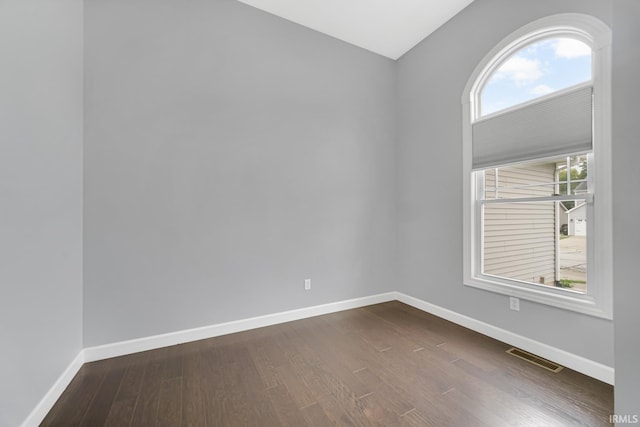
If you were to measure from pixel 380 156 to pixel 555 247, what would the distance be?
2.11 metres

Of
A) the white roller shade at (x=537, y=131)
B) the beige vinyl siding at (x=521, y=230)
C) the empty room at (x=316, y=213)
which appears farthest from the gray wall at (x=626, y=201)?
the beige vinyl siding at (x=521, y=230)

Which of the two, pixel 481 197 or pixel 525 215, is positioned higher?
pixel 481 197

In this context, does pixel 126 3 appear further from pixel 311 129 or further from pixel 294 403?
pixel 294 403

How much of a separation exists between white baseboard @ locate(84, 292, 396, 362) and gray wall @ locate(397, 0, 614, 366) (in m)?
0.98

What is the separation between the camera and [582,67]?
2.00 metres

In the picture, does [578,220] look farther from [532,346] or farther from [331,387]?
[331,387]

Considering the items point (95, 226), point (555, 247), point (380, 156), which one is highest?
point (380, 156)

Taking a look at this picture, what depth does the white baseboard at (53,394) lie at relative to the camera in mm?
1454

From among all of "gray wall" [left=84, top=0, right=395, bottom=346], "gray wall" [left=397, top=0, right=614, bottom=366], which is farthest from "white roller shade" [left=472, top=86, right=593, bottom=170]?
"gray wall" [left=84, top=0, right=395, bottom=346]

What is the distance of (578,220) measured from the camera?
6.72 ft

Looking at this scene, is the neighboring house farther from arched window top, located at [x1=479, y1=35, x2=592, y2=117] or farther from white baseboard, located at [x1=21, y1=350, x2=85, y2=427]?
white baseboard, located at [x1=21, y1=350, x2=85, y2=427]

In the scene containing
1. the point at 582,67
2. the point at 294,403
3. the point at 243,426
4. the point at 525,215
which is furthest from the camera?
the point at 525,215

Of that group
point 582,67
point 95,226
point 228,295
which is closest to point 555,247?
point 582,67

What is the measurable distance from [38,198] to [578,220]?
Answer: 12.4ft
